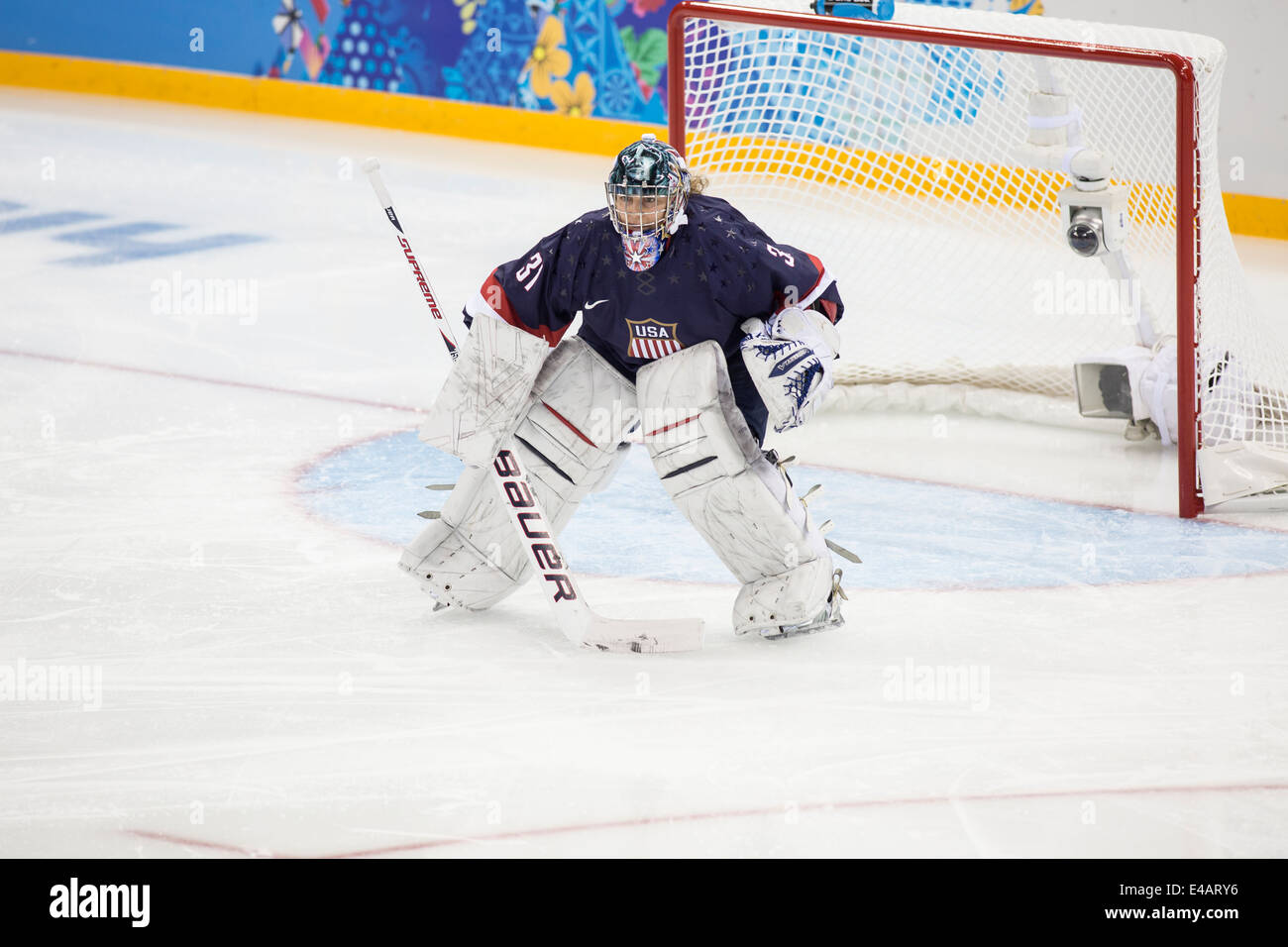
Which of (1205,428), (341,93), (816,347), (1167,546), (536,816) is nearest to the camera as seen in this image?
(536,816)

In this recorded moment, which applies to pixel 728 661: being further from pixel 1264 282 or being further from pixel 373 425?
pixel 1264 282

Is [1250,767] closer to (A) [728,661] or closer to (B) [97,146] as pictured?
(A) [728,661]

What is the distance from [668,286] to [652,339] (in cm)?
12

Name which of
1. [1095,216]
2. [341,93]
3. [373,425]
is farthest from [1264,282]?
[341,93]

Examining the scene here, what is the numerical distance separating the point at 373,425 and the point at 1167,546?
237cm

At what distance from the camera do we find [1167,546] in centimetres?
441

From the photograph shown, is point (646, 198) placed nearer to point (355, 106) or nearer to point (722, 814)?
point (722, 814)

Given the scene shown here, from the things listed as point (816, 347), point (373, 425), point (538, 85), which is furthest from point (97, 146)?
point (816, 347)

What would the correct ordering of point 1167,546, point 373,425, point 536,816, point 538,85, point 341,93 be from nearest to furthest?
1. point 536,816
2. point 1167,546
3. point 373,425
4. point 538,85
5. point 341,93

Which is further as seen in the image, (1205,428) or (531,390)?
(1205,428)

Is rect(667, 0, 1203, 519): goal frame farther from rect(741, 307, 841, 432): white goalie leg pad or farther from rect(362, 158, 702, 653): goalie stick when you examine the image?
rect(362, 158, 702, 653): goalie stick

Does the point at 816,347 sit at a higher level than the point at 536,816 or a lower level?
higher

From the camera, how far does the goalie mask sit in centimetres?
347

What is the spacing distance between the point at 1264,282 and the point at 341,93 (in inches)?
235
